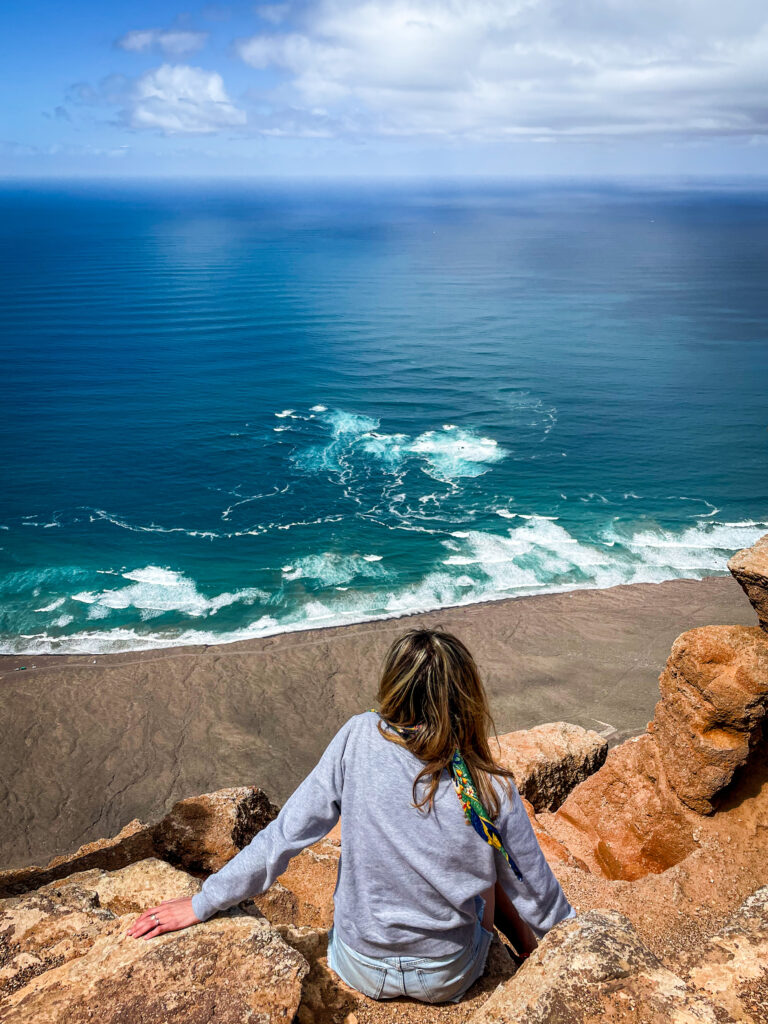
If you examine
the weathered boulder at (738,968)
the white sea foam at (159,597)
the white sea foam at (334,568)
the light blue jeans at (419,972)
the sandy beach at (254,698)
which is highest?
the weathered boulder at (738,968)

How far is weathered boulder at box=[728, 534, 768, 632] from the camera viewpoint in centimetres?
997

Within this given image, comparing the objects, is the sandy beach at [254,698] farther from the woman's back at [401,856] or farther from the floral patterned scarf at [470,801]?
the floral patterned scarf at [470,801]

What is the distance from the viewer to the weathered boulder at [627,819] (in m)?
11.3

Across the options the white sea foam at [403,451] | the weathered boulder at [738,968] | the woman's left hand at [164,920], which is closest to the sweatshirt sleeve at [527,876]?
the weathered boulder at [738,968]

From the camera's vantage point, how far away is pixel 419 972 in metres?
4.15

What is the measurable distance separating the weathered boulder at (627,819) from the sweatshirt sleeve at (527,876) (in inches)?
323

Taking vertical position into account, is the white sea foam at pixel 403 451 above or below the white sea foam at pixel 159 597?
above

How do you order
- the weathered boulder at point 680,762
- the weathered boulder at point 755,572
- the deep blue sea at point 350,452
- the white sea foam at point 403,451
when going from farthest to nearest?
the white sea foam at point 403,451 → the deep blue sea at point 350,452 → the weathered boulder at point 680,762 → the weathered boulder at point 755,572

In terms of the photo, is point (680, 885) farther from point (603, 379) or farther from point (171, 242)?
point (171, 242)

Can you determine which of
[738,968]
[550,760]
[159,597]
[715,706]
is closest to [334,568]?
[159,597]

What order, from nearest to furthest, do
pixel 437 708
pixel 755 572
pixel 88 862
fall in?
pixel 437 708 → pixel 88 862 → pixel 755 572

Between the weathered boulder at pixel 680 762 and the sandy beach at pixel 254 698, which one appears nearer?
the weathered boulder at pixel 680 762

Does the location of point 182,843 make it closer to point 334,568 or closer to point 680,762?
point 680,762

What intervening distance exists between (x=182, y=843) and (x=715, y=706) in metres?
7.99
